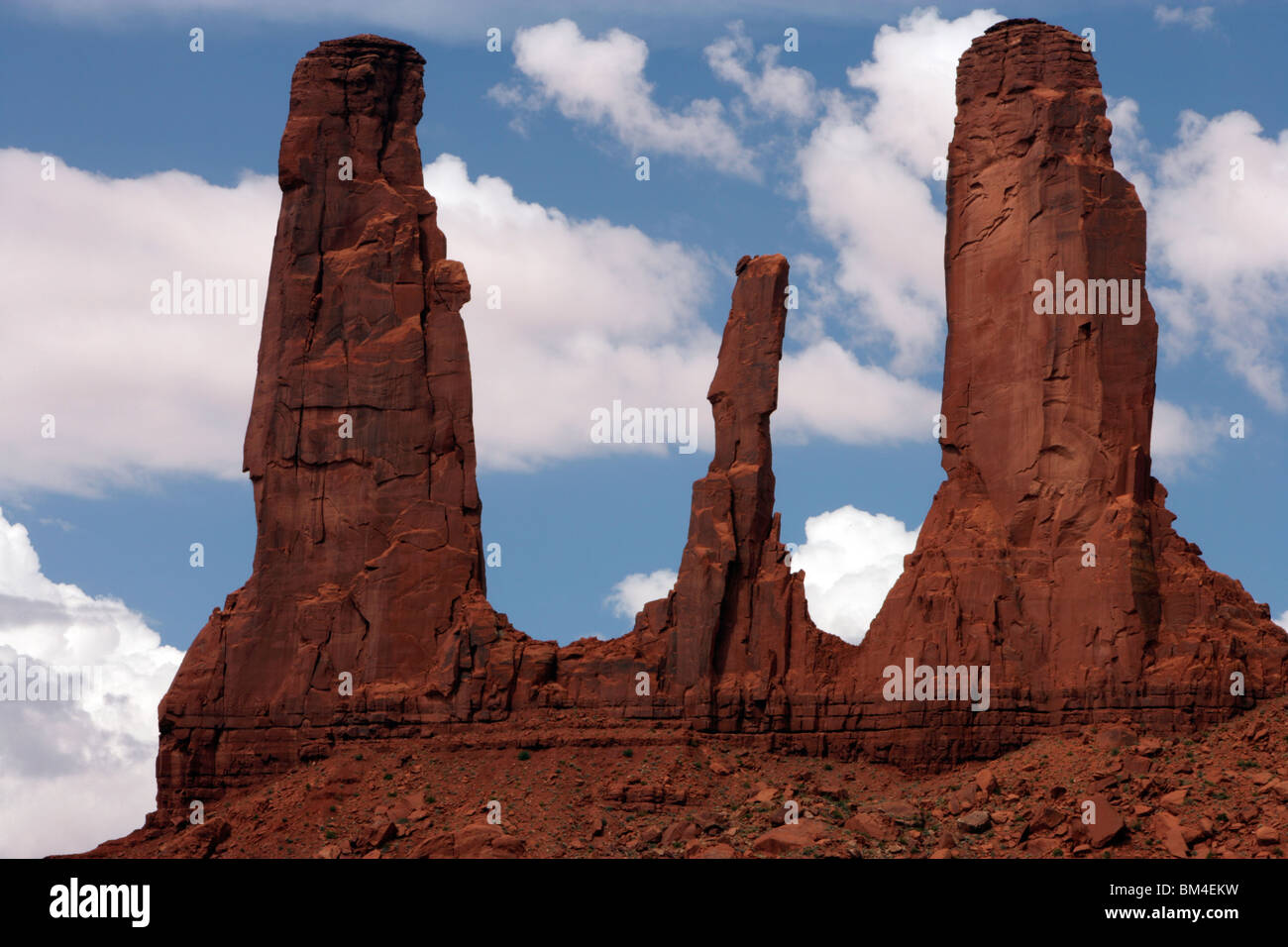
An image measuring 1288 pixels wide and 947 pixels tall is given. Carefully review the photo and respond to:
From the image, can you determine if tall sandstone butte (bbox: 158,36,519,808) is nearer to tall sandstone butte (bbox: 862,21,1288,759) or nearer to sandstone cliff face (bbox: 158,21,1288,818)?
sandstone cliff face (bbox: 158,21,1288,818)

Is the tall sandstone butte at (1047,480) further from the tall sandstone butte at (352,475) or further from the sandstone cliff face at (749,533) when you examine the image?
the tall sandstone butte at (352,475)

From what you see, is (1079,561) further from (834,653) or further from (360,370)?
(360,370)

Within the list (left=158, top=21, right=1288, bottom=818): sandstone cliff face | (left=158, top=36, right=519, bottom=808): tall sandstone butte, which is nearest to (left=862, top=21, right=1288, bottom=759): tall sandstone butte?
(left=158, top=21, right=1288, bottom=818): sandstone cliff face

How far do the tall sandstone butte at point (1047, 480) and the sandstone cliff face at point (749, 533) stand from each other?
0.09 m

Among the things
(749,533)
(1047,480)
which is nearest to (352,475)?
(749,533)

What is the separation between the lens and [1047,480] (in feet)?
274

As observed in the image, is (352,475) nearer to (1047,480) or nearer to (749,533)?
(749,533)

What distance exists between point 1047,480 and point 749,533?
32.3ft

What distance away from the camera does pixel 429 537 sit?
287ft

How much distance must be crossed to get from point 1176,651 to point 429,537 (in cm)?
2514

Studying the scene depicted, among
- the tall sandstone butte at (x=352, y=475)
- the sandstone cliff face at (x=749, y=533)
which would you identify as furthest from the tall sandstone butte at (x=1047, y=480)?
the tall sandstone butte at (x=352, y=475)

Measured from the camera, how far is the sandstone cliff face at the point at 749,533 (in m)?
81.5

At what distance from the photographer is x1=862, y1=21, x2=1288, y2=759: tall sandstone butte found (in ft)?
264

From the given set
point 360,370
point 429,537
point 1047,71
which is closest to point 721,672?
point 429,537
